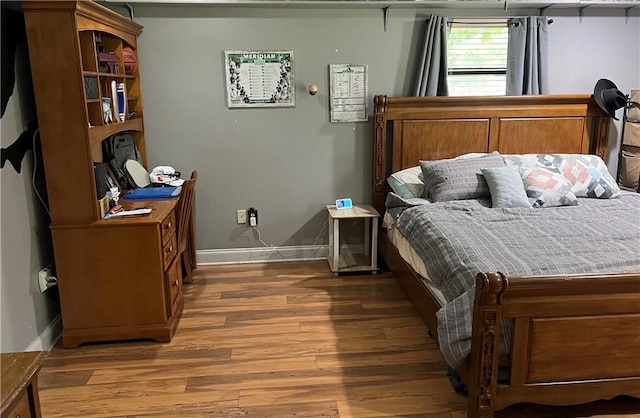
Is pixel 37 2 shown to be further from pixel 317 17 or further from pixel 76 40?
pixel 317 17

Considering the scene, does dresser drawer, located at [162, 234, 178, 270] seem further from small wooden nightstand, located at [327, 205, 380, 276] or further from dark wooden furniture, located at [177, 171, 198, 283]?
small wooden nightstand, located at [327, 205, 380, 276]

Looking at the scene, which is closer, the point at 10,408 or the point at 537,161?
the point at 10,408

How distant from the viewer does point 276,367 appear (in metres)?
2.70

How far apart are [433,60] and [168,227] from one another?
2.32 metres

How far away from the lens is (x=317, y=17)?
12.8ft

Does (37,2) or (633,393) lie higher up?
(37,2)

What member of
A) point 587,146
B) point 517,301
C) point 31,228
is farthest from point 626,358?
point 31,228

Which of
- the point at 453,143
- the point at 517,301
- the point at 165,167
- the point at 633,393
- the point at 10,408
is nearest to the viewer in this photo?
the point at 10,408

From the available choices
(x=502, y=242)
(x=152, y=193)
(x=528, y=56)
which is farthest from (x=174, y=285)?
(x=528, y=56)

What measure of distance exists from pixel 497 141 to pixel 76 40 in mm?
3063

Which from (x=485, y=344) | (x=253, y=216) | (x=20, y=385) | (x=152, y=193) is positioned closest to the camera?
(x=20, y=385)

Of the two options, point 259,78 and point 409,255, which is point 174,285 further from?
point 259,78

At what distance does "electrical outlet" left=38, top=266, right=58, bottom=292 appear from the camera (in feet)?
9.25

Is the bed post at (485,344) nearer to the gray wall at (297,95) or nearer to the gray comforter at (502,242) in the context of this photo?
the gray comforter at (502,242)
